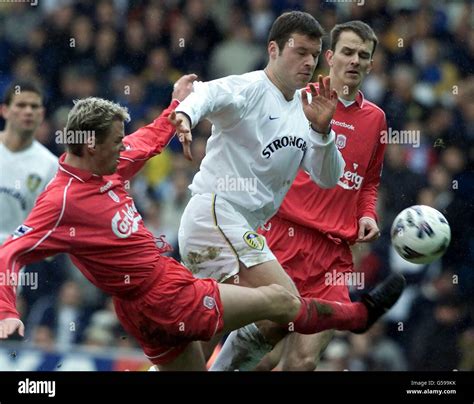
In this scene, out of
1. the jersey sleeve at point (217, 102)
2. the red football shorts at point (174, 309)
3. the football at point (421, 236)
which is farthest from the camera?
the football at point (421, 236)

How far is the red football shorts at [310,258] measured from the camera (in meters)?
7.75

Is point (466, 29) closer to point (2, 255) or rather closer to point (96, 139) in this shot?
point (96, 139)

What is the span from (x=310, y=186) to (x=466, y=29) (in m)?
3.59

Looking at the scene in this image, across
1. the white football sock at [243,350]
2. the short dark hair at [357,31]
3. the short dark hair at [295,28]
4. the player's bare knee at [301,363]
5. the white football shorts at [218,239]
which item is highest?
the short dark hair at [295,28]

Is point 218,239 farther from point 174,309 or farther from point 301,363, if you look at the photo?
point 301,363

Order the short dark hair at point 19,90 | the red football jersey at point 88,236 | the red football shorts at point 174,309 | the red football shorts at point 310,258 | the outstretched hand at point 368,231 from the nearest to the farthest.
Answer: the red football jersey at point 88,236
the red football shorts at point 174,309
the outstretched hand at point 368,231
the red football shorts at point 310,258
the short dark hair at point 19,90

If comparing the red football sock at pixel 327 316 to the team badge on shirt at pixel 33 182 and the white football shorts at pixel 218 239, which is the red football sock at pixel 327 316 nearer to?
the white football shorts at pixel 218 239

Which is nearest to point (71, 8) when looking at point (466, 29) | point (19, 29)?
point (19, 29)

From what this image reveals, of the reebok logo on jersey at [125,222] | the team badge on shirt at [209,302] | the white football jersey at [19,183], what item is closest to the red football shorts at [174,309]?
the team badge on shirt at [209,302]

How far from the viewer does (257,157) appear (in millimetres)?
6969

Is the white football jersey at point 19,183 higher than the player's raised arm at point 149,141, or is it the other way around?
the player's raised arm at point 149,141

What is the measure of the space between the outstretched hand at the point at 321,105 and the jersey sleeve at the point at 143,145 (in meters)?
0.80

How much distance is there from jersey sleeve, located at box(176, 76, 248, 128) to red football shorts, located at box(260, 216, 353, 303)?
3.90ft

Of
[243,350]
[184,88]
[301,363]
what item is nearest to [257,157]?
[184,88]
